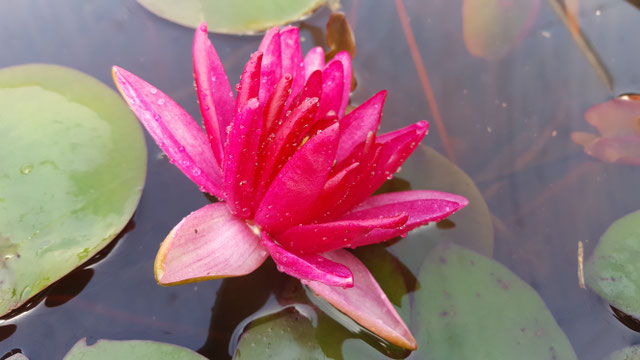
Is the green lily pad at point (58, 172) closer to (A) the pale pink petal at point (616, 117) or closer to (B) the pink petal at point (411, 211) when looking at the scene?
(B) the pink petal at point (411, 211)

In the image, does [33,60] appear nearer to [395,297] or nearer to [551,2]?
[395,297]

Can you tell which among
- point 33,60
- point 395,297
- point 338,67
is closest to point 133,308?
point 395,297

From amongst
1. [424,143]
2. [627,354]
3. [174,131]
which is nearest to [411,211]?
[424,143]

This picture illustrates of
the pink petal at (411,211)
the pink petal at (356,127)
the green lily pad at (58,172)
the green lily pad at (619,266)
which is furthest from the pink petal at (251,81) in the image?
the green lily pad at (619,266)

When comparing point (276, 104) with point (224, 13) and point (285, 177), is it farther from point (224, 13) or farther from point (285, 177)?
point (224, 13)

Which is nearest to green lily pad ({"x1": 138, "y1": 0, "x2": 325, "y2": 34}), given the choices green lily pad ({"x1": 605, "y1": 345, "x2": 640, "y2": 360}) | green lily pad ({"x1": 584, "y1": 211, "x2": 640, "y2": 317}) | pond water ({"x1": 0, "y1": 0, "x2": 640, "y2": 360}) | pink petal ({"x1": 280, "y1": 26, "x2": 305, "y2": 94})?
pond water ({"x1": 0, "y1": 0, "x2": 640, "y2": 360})
